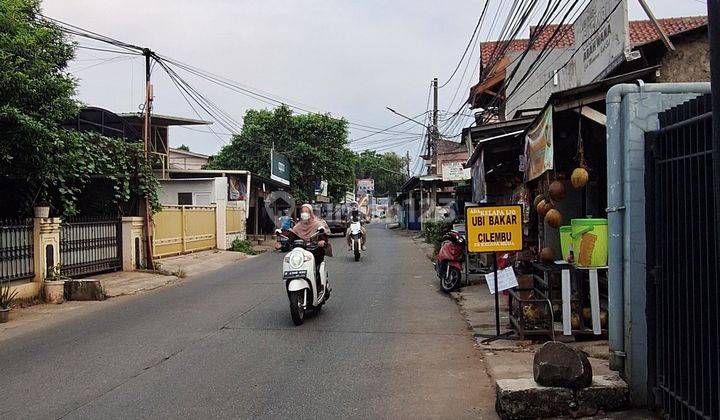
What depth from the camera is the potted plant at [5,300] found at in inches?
393

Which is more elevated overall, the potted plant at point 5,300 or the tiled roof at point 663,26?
the tiled roof at point 663,26

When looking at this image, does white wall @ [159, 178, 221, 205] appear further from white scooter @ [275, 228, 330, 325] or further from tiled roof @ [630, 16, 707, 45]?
white scooter @ [275, 228, 330, 325]

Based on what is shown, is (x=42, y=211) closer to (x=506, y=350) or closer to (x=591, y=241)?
(x=506, y=350)

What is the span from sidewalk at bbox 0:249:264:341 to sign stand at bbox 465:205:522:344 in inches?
259

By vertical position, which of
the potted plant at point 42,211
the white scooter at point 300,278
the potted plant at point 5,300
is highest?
the potted plant at point 42,211

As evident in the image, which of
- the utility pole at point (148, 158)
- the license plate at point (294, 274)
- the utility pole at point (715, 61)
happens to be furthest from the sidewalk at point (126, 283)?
the utility pole at point (715, 61)

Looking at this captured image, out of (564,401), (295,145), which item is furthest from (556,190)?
(295,145)

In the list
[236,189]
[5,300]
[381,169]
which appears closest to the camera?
[5,300]

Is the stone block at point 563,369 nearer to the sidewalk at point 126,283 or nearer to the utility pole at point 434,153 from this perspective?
the sidewalk at point 126,283

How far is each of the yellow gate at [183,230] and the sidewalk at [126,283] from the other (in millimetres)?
363

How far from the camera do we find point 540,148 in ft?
25.6

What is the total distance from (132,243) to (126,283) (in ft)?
7.72

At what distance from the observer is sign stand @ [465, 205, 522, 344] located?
7570mm

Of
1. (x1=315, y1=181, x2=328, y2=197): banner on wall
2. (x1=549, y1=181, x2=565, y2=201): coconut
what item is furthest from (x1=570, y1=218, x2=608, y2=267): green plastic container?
(x1=315, y1=181, x2=328, y2=197): banner on wall
